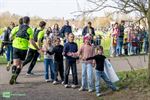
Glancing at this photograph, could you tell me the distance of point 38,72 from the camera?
17.4 meters

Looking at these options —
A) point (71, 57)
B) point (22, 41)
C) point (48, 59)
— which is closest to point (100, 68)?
point (71, 57)

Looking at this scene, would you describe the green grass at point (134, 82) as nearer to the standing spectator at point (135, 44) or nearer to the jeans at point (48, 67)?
the jeans at point (48, 67)

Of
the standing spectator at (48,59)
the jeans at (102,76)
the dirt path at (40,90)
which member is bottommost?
the dirt path at (40,90)

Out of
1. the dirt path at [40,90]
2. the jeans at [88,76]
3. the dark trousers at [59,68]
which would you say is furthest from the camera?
the dark trousers at [59,68]

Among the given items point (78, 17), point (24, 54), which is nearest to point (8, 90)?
point (24, 54)

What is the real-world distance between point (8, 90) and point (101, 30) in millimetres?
21794

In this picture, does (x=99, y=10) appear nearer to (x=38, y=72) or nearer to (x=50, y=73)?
(x=50, y=73)

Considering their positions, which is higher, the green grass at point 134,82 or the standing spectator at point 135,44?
the standing spectator at point 135,44

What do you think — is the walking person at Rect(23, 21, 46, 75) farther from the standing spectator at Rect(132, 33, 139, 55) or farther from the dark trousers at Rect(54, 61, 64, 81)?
the standing spectator at Rect(132, 33, 139, 55)

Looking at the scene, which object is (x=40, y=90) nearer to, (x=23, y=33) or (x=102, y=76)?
(x=102, y=76)

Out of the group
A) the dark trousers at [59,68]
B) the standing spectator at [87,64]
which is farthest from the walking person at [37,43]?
the standing spectator at [87,64]

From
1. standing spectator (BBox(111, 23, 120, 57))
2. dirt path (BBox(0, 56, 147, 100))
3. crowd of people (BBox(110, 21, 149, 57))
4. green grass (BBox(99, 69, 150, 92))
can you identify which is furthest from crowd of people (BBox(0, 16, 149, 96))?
crowd of people (BBox(110, 21, 149, 57))

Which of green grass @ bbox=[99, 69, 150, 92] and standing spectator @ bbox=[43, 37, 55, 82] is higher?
standing spectator @ bbox=[43, 37, 55, 82]

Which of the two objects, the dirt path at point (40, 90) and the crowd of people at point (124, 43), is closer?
the dirt path at point (40, 90)
